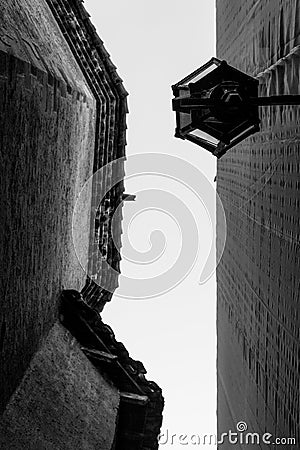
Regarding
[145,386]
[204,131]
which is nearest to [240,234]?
[145,386]

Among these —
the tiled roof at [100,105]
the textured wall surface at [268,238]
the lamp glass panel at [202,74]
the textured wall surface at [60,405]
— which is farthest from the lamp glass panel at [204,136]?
the tiled roof at [100,105]

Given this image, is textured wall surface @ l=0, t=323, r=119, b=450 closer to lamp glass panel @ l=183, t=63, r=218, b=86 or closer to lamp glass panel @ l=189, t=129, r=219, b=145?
lamp glass panel @ l=189, t=129, r=219, b=145

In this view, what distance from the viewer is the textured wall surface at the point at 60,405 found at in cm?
573

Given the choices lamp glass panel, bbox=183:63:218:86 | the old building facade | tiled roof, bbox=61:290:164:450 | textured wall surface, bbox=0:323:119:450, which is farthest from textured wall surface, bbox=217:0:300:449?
textured wall surface, bbox=0:323:119:450

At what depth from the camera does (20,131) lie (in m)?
5.21

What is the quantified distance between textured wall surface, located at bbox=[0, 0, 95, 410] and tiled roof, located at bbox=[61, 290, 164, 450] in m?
0.35

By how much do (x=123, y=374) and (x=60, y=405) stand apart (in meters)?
1.19

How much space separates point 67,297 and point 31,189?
2.68 metres

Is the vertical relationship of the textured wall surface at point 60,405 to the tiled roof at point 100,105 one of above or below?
below

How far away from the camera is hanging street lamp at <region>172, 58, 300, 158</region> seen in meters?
4.86

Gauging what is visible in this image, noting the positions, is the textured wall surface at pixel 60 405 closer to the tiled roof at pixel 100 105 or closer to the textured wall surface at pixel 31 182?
the textured wall surface at pixel 31 182

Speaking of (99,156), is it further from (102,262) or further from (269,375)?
(269,375)

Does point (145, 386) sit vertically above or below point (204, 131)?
below

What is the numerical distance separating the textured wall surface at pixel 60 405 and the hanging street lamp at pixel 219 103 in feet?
7.62
